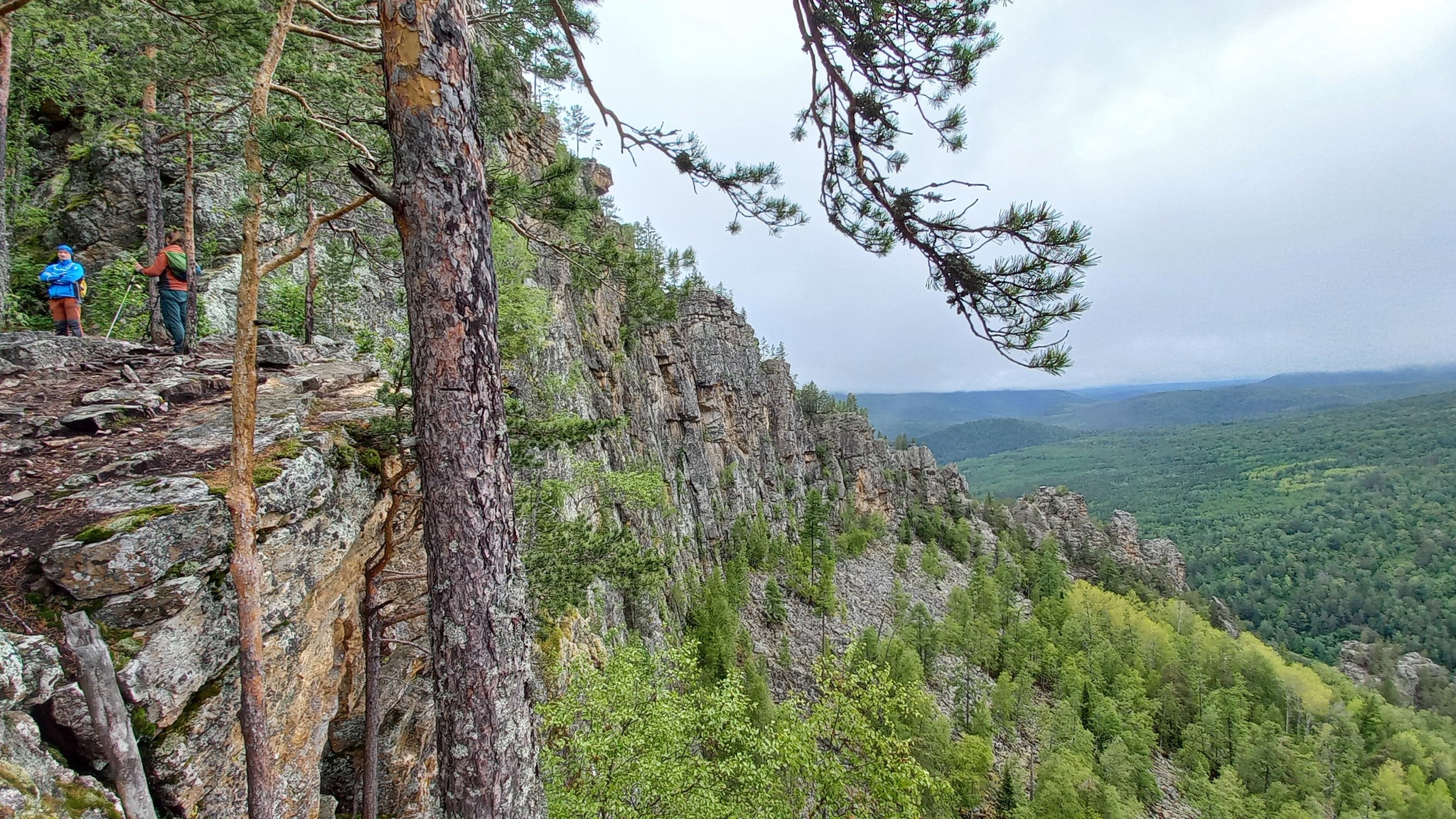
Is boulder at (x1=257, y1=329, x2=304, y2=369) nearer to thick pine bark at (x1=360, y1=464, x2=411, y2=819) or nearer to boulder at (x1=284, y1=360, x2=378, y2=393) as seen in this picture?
boulder at (x1=284, y1=360, x2=378, y2=393)

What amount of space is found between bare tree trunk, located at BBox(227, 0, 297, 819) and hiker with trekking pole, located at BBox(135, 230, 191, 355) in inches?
221

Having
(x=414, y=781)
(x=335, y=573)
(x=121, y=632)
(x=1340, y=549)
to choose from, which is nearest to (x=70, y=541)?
(x=121, y=632)

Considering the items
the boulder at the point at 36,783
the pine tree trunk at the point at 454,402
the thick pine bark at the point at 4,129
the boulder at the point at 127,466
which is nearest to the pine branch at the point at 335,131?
the pine tree trunk at the point at 454,402

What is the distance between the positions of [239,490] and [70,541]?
3.03ft

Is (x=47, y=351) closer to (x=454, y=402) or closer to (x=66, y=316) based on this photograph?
(x=66, y=316)

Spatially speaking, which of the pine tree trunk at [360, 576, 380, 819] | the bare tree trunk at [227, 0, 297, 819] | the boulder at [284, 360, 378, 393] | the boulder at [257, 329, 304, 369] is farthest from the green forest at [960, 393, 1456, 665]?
the boulder at [257, 329, 304, 369]

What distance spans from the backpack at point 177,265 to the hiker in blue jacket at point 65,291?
1.37 m

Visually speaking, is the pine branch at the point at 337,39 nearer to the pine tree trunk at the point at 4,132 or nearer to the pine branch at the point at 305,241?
the pine branch at the point at 305,241

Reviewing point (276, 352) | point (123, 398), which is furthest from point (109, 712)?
point (276, 352)

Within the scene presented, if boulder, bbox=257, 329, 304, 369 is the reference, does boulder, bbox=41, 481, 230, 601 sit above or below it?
below

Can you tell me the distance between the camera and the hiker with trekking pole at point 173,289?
7629 mm

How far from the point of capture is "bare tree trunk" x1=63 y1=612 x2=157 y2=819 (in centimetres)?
305

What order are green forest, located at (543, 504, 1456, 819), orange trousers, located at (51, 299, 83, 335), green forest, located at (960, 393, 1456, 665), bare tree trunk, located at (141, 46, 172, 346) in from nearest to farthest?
bare tree trunk, located at (141, 46, 172, 346)
orange trousers, located at (51, 299, 83, 335)
green forest, located at (543, 504, 1456, 819)
green forest, located at (960, 393, 1456, 665)

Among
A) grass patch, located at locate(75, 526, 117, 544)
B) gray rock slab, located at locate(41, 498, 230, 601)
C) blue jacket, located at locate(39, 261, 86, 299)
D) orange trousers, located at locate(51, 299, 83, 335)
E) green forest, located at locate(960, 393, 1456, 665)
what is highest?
blue jacket, located at locate(39, 261, 86, 299)
